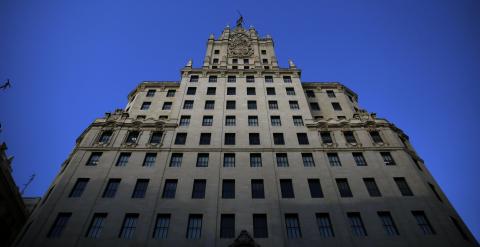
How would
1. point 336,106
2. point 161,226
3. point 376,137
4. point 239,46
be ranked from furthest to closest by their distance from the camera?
1. point 239,46
2. point 336,106
3. point 376,137
4. point 161,226

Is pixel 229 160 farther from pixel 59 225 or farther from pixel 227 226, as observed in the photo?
pixel 59 225

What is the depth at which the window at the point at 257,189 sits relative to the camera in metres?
27.8

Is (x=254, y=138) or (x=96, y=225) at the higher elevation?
(x=254, y=138)

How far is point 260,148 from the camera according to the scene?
1294 inches

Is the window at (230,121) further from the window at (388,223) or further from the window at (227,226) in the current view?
the window at (388,223)

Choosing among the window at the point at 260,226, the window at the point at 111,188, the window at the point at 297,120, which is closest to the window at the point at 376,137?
the window at the point at 297,120

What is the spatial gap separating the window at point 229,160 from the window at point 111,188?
1135cm

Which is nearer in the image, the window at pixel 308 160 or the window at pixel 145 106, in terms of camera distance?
the window at pixel 308 160

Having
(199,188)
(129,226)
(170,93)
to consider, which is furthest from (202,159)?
(170,93)

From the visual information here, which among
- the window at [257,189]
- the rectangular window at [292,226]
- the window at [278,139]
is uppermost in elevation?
the window at [278,139]

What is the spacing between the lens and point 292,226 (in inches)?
998

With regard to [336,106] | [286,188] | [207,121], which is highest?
[336,106]

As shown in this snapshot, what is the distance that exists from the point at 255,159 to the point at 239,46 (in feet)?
104

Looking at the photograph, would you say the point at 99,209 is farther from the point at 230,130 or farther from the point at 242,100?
the point at 242,100
